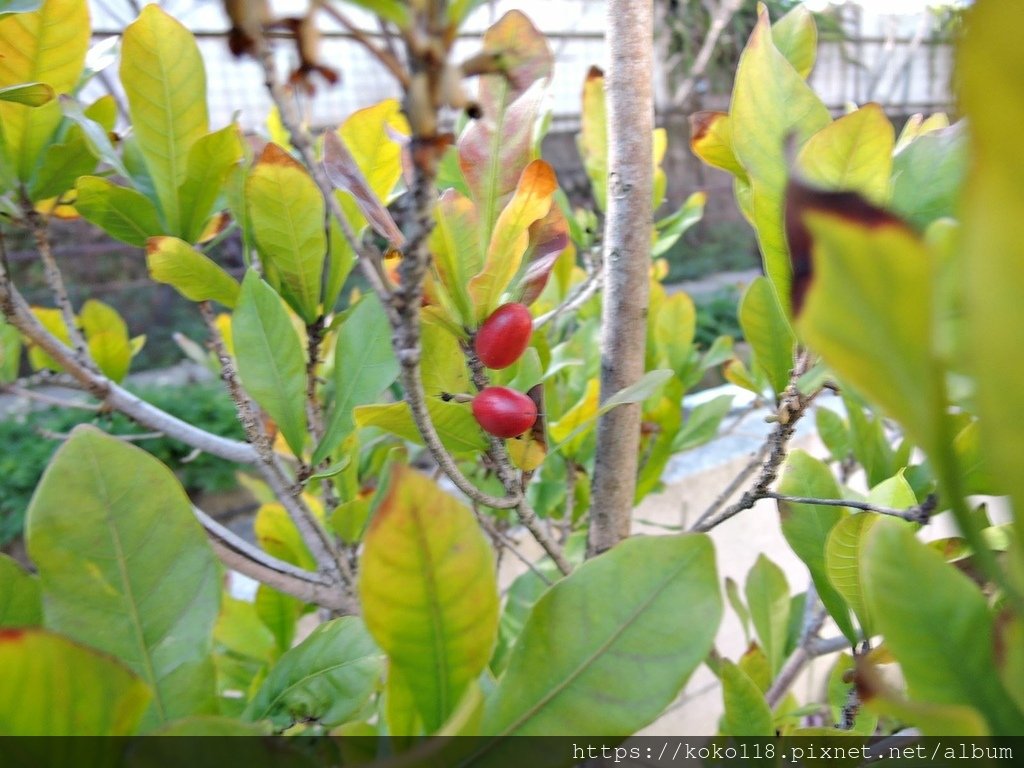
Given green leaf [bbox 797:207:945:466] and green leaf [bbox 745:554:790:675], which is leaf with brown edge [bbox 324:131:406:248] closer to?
green leaf [bbox 797:207:945:466]

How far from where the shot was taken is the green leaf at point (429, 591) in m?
0.25

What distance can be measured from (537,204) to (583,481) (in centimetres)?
53

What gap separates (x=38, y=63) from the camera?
1.86 feet

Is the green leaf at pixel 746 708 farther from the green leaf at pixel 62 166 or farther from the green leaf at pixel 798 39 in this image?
the green leaf at pixel 62 166

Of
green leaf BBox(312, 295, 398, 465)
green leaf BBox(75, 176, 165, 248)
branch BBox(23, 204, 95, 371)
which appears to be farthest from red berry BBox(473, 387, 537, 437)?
branch BBox(23, 204, 95, 371)

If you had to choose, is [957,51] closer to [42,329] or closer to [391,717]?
[391,717]

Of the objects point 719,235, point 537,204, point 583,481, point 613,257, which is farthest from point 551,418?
point 719,235

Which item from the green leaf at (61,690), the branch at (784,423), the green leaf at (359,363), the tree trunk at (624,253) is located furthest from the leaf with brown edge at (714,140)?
the green leaf at (61,690)

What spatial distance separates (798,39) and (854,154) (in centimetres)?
27

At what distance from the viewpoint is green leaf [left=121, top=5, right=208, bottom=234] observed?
20.7 inches

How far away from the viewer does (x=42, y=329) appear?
597 millimetres

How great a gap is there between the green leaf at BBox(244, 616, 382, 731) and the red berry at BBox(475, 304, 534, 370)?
0.16 m

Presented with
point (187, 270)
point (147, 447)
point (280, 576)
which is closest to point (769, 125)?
point (187, 270)

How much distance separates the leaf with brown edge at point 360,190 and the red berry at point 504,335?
6 cm
